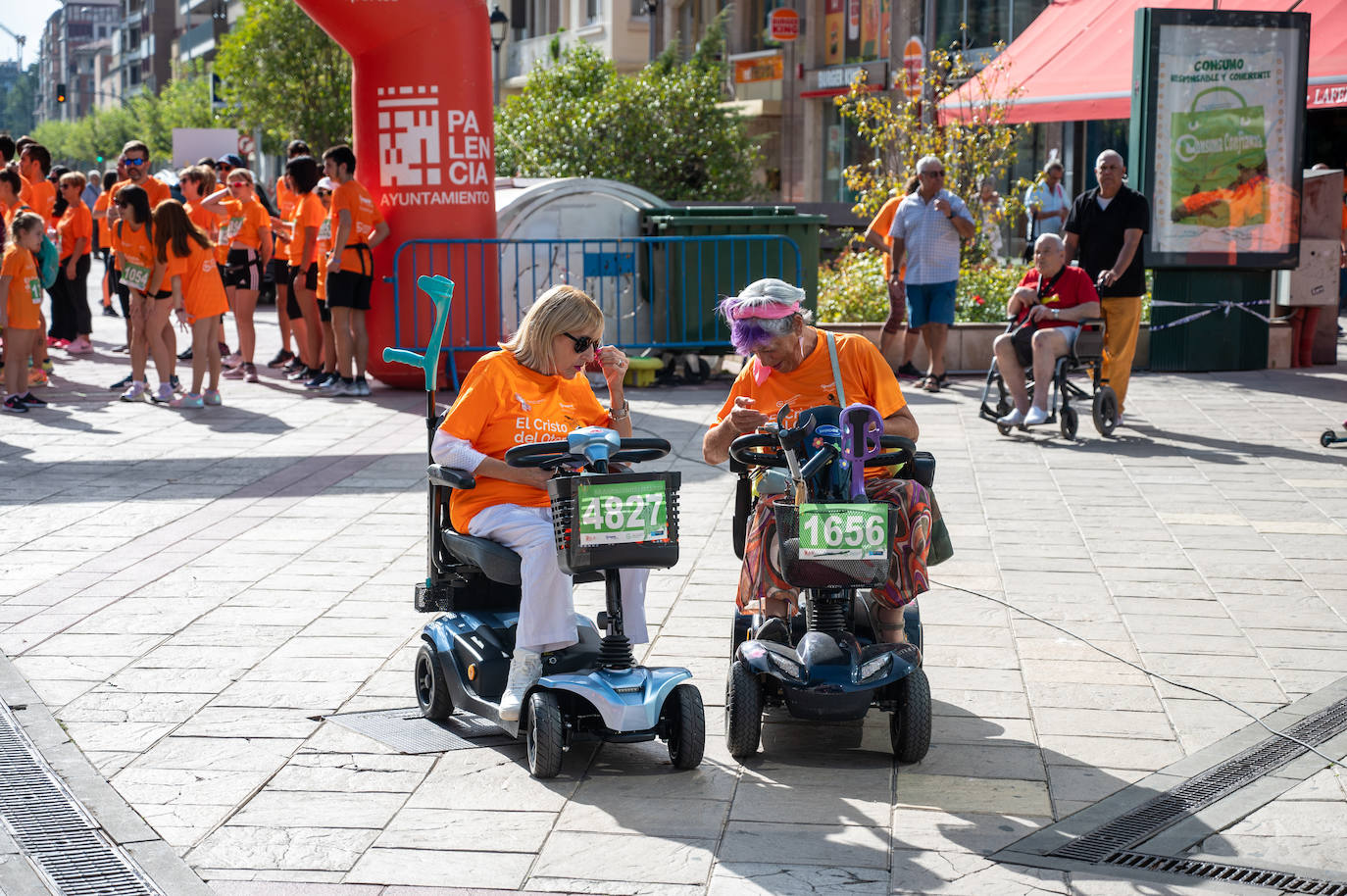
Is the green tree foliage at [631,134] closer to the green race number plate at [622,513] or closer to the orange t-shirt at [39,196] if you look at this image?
the orange t-shirt at [39,196]

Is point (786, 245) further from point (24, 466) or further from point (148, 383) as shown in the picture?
point (24, 466)

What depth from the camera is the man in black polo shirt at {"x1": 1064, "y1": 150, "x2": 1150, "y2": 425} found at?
1124 cm

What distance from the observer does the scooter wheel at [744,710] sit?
15.3 feet

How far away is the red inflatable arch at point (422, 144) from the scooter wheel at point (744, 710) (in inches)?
335

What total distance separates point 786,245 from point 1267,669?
8732mm

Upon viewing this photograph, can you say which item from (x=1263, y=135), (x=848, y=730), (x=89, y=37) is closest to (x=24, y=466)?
(x=848, y=730)

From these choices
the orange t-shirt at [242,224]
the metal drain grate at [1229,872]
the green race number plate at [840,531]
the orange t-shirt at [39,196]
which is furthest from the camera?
the orange t-shirt at [39,196]

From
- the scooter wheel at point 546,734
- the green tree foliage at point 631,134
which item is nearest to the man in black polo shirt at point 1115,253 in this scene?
the scooter wheel at point 546,734

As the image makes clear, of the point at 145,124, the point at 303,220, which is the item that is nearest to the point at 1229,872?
the point at 303,220

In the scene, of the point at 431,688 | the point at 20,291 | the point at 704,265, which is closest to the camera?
the point at 431,688

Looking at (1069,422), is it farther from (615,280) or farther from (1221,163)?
(615,280)

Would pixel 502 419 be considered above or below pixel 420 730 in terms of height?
above

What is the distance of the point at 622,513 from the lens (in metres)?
4.43

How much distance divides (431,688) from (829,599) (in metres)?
1.28
